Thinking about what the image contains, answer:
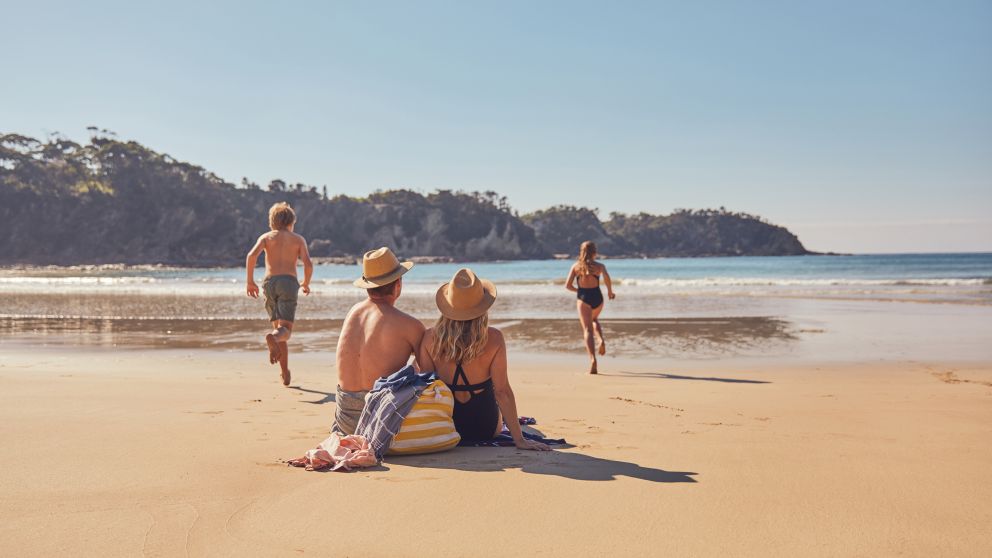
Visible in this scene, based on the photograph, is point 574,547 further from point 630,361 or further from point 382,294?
point 630,361

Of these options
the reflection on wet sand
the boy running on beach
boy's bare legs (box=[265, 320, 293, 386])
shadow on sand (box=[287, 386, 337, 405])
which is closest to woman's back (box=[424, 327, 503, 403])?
shadow on sand (box=[287, 386, 337, 405])

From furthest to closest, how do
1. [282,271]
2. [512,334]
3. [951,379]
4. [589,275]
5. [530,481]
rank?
[512,334] < [589,275] < [951,379] < [282,271] < [530,481]

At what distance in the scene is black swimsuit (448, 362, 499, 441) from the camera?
4426mm

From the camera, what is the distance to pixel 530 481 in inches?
146

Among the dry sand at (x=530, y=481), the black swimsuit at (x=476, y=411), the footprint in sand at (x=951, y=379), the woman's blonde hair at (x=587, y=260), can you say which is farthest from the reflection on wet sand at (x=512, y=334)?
the black swimsuit at (x=476, y=411)

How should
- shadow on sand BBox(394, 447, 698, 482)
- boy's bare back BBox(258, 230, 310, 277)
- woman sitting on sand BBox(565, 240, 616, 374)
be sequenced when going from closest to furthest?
shadow on sand BBox(394, 447, 698, 482) → boy's bare back BBox(258, 230, 310, 277) → woman sitting on sand BBox(565, 240, 616, 374)

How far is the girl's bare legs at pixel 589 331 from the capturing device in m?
8.68

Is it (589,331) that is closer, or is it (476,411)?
(476,411)

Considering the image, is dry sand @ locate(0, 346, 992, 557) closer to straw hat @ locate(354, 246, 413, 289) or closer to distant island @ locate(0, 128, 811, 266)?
straw hat @ locate(354, 246, 413, 289)

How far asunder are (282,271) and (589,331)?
3.74 metres

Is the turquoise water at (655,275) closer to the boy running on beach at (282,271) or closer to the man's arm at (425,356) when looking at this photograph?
the boy running on beach at (282,271)

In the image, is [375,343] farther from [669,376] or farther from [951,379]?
[951,379]

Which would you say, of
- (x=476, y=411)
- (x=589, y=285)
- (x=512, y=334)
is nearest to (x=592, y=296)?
(x=589, y=285)

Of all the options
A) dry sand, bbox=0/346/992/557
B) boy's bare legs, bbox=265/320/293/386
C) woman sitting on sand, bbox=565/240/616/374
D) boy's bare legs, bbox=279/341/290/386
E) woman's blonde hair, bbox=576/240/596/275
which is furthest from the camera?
woman's blonde hair, bbox=576/240/596/275
